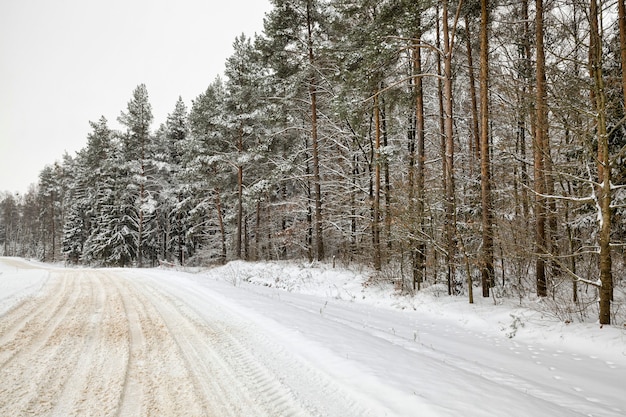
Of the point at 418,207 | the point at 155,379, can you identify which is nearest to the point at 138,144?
the point at 418,207

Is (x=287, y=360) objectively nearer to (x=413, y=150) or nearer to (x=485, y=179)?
(x=485, y=179)

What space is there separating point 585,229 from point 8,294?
16.2m

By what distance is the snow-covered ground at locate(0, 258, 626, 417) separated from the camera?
10.0ft

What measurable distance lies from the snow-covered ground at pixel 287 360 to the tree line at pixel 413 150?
1.89m

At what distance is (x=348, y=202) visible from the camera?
17.3 metres

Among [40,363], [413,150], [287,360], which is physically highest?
[413,150]

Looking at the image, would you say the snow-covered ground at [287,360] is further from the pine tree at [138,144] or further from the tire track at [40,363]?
the pine tree at [138,144]

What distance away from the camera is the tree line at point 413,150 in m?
7.38

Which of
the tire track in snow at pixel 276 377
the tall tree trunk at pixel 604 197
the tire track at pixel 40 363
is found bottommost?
the tire track in snow at pixel 276 377

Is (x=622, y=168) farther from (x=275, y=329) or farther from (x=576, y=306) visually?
(x=275, y=329)

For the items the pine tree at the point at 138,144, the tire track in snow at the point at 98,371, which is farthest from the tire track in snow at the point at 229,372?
the pine tree at the point at 138,144

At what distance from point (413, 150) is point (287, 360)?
14.0 meters

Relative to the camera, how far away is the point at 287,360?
4199 millimetres

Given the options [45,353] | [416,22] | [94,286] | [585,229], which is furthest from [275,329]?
[416,22]
